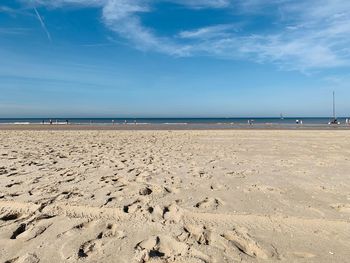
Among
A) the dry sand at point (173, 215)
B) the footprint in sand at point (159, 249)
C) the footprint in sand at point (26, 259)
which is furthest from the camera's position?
the dry sand at point (173, 215)

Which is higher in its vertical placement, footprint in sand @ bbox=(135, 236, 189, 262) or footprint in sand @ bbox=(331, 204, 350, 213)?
footprint in sand @ bbox=(135, 236, 189, 262)

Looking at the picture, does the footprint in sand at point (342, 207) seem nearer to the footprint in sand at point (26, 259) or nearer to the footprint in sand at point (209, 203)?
the footprint in sand at point (209, 203)

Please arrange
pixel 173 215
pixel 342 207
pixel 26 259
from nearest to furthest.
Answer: pixel 26 259 < pixel 173 215 < pixel 342 207

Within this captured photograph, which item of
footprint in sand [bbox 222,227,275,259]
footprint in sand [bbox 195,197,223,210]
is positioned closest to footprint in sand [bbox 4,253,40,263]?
footprint in sand [bbox 222,227,275,259]

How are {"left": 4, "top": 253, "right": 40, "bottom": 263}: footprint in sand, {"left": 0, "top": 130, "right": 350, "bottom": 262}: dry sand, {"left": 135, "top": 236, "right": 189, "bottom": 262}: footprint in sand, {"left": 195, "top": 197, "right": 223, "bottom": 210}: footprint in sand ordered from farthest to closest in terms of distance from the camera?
{"left": 195, "top": 197, "right": 223, "bottom": 210}: footprint in sand, {"left": 0, "top": 130, "right": 350, "bottom": 262}: dry sand, {"left": 135, "top": 236, "right": 189, "bottom": 262}: footprint in sand, {"left": 4, "top": 253, "right": 40, "bottom": 263}: footprint in sand

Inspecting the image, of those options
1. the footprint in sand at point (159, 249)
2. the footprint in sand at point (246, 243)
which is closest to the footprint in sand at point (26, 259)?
the footprint in sand at point (159, 249)

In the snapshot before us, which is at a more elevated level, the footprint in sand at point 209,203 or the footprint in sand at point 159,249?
the footprint in sand at point 209,203

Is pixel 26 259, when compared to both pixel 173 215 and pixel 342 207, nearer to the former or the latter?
pixel 173 215

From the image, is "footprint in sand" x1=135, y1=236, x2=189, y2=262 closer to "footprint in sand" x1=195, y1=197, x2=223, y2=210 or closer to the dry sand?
the dry sand

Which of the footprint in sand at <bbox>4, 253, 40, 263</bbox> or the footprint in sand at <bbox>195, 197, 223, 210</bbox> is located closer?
the footprint in sand at <bbox>4, 253, 40, 263</bbox>

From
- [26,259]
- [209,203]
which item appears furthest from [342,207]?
[26,259]

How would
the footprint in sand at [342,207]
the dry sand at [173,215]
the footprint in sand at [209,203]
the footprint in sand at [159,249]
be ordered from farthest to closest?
the footprint in sand at [209,203] < the footprint in sand at [342,207] < the dry sand at [173,215] < the footprint in sand at [159,249]

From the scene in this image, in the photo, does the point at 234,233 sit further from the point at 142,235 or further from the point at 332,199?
the point at 332,199

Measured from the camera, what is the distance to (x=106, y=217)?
3.96 metres
